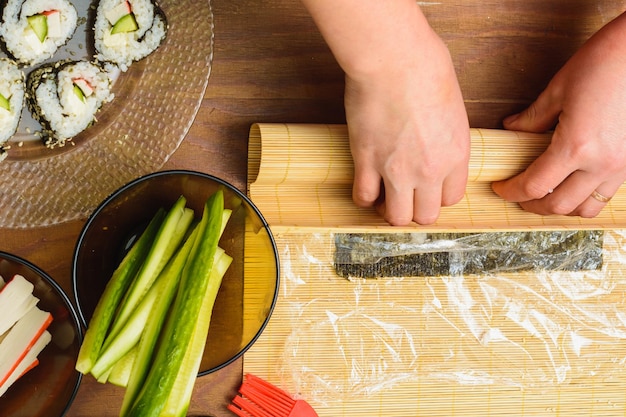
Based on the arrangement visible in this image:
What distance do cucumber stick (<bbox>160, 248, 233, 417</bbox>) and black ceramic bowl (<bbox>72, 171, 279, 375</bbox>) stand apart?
2.4 inches

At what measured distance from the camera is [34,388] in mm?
999

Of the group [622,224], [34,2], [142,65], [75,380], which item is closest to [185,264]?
[75,380]

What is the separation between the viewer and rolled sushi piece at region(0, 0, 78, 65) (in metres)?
1.07

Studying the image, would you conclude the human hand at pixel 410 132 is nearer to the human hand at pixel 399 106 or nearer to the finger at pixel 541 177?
the human hand at pixel 399 106

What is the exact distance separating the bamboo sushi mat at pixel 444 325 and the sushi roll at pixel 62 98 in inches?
11.7

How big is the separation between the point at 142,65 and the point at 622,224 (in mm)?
963

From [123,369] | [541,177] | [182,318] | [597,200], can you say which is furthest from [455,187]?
[123,369]

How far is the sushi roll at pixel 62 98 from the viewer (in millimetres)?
1082

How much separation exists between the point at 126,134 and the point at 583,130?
80 cm

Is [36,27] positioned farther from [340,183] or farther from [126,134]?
[340,183]

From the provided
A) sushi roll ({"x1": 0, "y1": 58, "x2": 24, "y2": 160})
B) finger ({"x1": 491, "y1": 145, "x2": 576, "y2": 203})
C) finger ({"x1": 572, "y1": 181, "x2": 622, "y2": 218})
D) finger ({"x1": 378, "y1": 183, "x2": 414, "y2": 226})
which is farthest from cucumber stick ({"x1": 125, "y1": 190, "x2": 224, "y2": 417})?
finger ({"x1": 572, "y1": 181, "x2": 622, "y2": 218})

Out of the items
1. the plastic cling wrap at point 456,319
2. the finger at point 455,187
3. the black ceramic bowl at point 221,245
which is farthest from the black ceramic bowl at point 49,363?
the finger at point 455,187

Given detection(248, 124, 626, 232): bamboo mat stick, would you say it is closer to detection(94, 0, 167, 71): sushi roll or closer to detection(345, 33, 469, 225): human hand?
detection(345, 33, 469, 225): human hand

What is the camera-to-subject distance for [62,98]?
1.08 m
